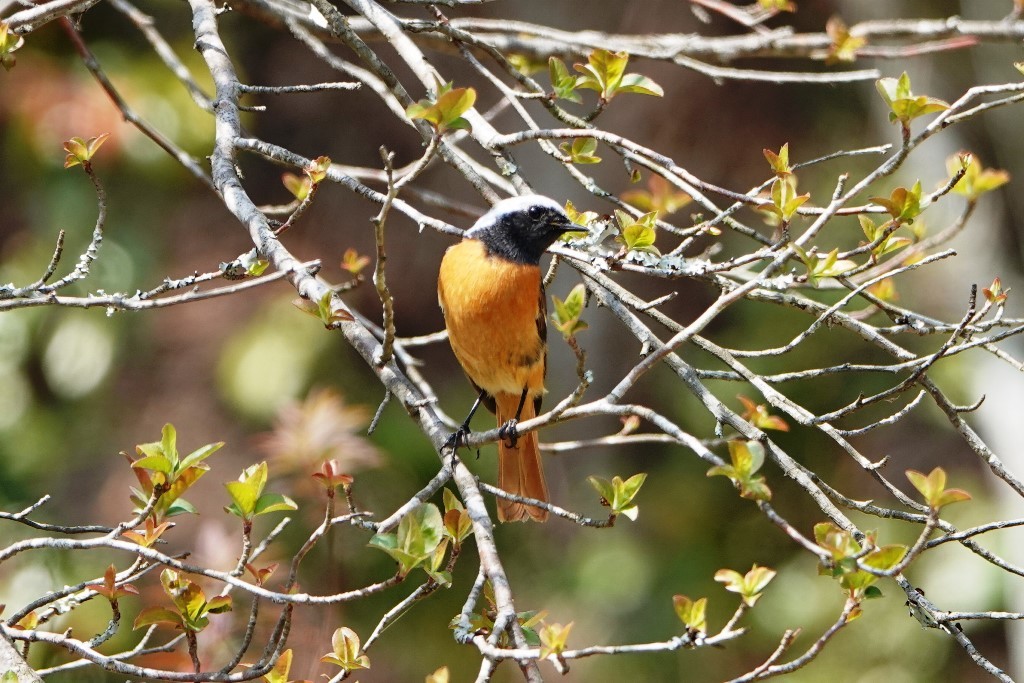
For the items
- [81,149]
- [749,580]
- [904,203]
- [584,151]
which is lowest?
[749,580]

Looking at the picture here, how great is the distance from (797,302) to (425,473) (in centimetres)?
388

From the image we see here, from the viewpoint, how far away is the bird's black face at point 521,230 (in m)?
3.46

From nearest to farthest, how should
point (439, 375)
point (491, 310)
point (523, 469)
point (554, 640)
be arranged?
1. point (554, 640)
2. point (491, 310)
3. point (523, 469)
4. point (439, 375)

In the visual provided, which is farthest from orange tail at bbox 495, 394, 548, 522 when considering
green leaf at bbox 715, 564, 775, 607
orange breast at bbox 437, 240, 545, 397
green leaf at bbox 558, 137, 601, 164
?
green leaf at bbox 715, 564, 775, 607

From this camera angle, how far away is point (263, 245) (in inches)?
102

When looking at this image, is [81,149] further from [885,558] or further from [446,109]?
[885,558]

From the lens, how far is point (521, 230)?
3586mm

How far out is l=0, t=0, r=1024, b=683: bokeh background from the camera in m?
6.27

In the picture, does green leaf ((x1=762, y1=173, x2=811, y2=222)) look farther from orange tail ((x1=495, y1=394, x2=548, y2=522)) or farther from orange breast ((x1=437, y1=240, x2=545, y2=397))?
orange tail ((x1=495, y1=394, x2=548, y2=522))

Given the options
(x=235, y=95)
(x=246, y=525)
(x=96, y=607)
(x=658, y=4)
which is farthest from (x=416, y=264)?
(x=246, y=525)

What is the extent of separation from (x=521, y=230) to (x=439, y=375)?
531 centimetres

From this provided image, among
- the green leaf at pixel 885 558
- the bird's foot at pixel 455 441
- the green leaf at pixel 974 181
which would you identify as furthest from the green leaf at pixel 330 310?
the green leaf at pixel 974 181

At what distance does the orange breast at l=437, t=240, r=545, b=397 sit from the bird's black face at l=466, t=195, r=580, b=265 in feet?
0.14

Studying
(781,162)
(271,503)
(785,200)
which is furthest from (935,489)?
(271,503)
